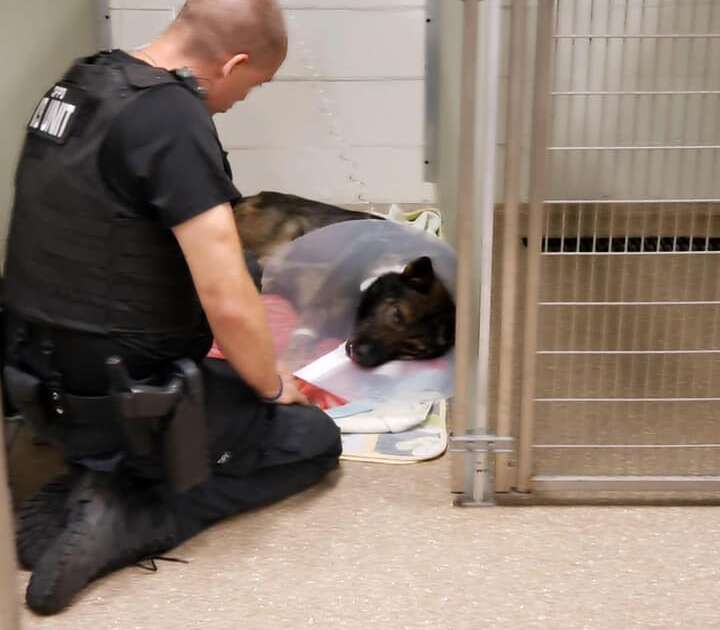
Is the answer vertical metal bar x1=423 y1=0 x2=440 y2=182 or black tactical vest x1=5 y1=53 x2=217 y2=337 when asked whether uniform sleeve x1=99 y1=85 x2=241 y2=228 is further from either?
vertical metal bar x1=423 y1=0 x2=440 y2=182

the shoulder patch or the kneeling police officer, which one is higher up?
the shoulder patch

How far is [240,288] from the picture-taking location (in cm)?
161

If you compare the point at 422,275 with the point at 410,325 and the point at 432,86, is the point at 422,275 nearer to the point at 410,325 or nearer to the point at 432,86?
the point at 410,325

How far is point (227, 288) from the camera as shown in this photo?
1.59 m

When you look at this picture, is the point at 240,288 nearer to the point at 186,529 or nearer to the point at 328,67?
the point at 186,529

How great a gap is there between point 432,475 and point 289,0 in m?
2.00

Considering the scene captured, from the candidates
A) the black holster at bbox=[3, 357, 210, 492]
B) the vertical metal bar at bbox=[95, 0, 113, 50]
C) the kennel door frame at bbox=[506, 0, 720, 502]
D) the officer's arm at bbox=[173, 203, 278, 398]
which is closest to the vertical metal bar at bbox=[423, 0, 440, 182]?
the vertical metal bar at bbox=[95, 0, 113, 50]

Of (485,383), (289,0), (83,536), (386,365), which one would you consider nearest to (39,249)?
(83,536)

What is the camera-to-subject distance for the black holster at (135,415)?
1.58m

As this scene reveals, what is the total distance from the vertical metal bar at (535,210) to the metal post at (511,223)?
0.02 m

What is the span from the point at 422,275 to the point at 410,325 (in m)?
0.13

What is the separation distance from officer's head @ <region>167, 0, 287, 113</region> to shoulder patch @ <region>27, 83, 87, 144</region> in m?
0.20

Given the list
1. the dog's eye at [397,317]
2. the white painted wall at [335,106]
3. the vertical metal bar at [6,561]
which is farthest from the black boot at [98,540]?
the white painted wall at [335,106]

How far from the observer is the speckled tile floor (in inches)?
62.2
